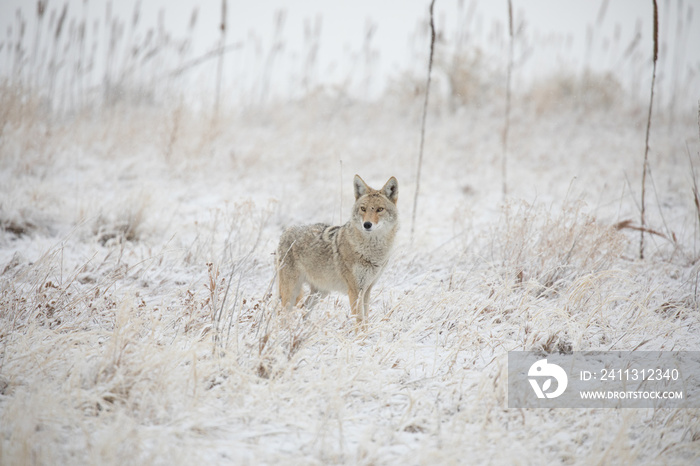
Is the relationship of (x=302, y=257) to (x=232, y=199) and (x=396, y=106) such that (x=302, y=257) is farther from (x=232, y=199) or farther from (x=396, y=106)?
(x=396, y=106)

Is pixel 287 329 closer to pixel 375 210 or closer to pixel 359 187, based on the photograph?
pixel 375 210

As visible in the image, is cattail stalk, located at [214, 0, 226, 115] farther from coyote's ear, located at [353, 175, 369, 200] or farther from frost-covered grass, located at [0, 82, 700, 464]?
coyote's ear, located at [353, 175, 369, 200]

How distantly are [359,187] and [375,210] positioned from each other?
20.4 inches

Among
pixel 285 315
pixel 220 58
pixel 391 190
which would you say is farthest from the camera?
pixel 220 58

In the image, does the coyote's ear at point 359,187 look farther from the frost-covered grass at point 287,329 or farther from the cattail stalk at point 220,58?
the cattail stalk at point 220,58

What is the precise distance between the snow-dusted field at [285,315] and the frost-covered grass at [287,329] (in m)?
0.02

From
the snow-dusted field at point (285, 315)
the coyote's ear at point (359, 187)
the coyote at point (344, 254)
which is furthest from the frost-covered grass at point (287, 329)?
the coyote's ear at point (359, 187)

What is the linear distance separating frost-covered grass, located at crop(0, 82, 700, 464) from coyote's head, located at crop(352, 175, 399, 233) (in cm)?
71

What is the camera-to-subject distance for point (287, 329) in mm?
3193

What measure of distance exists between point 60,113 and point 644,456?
12425 mm

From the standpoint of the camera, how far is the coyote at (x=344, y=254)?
4.14 metres

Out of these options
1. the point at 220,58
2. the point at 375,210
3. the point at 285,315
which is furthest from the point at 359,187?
the point at 220,58

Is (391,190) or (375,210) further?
(391,190)

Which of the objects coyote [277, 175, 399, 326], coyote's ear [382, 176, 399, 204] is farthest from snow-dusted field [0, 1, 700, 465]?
coyote's ear [382, 176, 399, 204]
